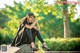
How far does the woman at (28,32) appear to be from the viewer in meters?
3.33

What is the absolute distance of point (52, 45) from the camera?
344 cm

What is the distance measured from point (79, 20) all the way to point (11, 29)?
1.29m

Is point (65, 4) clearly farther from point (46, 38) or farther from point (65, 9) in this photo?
point (46, 38)

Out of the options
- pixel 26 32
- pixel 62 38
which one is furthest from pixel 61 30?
pixel 26 32

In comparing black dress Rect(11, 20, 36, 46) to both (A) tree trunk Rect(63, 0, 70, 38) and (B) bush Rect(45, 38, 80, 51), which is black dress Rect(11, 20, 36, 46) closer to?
(B) bush Rect(45, 38, 80, 51)

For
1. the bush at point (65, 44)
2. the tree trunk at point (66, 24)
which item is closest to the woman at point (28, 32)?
the bush at point (65, 44)

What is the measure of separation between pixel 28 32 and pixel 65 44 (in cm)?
74

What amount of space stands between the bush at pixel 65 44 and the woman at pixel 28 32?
0.49 feet

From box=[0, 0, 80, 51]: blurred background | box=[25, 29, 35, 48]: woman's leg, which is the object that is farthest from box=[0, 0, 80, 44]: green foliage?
box=[25, 29, 35, 48]: woman's leg

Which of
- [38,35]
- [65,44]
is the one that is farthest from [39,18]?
[65,44]

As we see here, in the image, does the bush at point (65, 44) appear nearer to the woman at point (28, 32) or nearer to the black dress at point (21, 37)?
the woman at point (28, 32)

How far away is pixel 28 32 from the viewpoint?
131 inches

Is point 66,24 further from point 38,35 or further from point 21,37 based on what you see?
point 21,37

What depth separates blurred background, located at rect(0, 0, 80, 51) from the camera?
336cm
